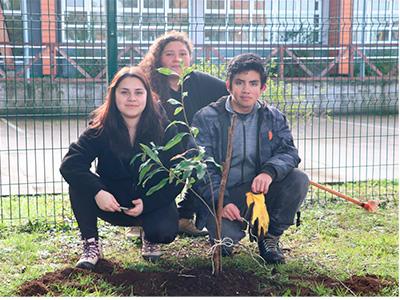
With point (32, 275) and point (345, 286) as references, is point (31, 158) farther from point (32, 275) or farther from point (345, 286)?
point (345, 286)

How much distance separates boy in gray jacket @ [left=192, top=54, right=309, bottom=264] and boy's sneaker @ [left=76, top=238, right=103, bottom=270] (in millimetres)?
677

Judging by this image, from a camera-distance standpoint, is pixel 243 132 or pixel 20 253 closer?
pixel 243 132

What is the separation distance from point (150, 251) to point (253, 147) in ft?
3.10

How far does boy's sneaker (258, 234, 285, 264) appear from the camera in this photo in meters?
4.17

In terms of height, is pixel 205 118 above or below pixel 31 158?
above

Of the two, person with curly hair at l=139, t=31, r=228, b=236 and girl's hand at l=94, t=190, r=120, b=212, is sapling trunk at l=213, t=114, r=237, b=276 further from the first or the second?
person with curly hair at l=139, t=31, r=228, b=236

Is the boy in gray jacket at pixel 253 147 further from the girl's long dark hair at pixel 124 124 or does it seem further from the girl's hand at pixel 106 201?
the girl's hand at pixel 106 201

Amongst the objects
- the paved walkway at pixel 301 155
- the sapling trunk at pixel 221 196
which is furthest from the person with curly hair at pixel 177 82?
the paved walkway at pixel 301 155

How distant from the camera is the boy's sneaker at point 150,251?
4.21m

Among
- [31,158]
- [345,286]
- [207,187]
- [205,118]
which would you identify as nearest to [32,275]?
[207,187]

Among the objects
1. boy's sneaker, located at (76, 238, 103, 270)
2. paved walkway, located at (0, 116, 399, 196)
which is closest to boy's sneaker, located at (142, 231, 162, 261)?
boy's sneaker, located at (76, 238, 103, 270)

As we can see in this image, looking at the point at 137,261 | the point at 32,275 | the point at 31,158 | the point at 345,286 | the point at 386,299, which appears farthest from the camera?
the point at 31,158

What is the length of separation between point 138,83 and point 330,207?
102 inches

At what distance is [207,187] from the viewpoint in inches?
156
